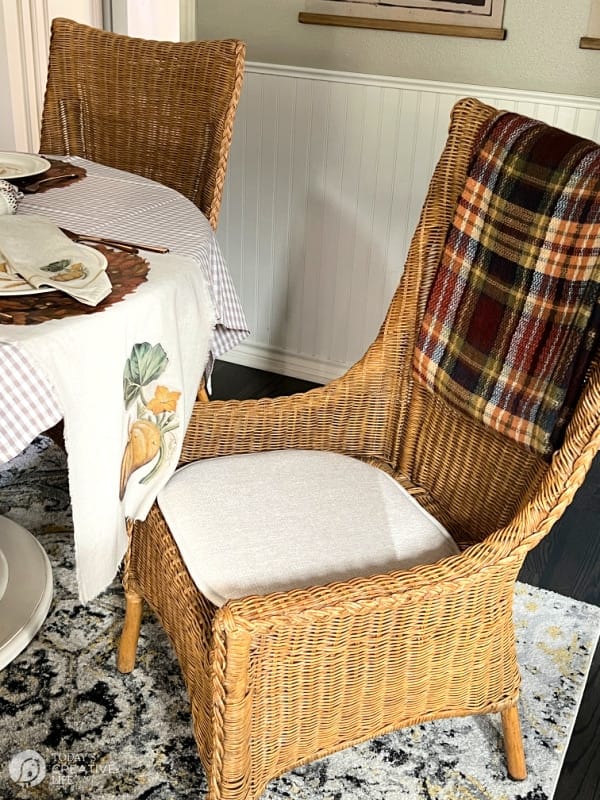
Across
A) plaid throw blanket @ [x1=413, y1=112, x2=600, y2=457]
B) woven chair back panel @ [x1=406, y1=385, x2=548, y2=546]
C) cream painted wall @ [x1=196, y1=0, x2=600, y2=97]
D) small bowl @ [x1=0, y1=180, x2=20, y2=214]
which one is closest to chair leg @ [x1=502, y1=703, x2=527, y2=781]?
woven chair back panel @ [x1=406, y1=385, x2=548, y2=546]

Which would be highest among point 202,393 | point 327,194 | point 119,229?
point 119,229

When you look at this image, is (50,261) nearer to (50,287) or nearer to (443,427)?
(50,287)

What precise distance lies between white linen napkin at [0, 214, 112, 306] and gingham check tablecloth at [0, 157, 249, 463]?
0.34 ft

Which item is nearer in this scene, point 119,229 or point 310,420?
point 119,229

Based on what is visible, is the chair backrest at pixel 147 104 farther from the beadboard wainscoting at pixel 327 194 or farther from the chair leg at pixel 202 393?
the beadboard wainscoting at pixel 327 194

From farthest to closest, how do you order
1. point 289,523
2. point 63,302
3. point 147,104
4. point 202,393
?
point 147,104 < point 202,393 < point 289,523 < point 63,302

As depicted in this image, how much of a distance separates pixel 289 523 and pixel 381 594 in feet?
0.75

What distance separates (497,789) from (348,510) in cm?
54

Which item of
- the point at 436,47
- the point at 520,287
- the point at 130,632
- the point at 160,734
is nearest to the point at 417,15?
the point at 436,47

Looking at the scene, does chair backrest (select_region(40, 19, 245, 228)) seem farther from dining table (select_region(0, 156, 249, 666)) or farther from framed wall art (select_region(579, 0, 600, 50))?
framed wall art (select_region(579, 0, 600, 50))

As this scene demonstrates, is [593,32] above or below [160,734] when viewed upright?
above

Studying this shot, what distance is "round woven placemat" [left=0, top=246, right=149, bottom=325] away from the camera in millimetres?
1074

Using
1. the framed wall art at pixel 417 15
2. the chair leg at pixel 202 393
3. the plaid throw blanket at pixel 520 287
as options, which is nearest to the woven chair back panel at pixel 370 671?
the plaid throw blanket at pixel 520 287

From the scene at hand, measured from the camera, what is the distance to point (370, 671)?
1.21 metres
